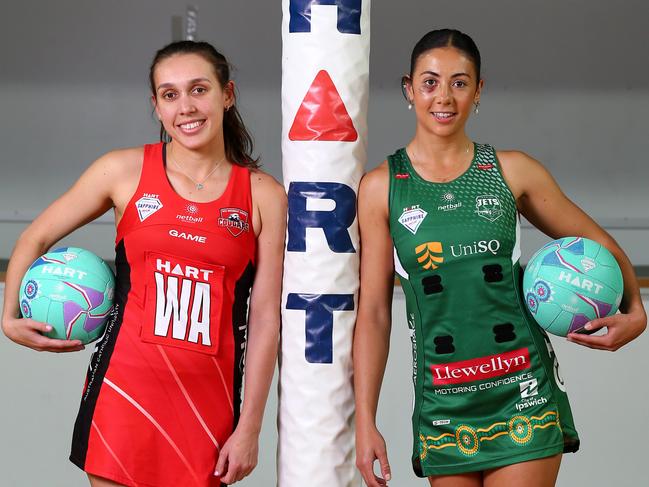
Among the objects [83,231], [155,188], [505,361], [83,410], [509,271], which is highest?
[155,188]

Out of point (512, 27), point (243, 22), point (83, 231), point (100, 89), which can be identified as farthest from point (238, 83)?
point (512, 27)

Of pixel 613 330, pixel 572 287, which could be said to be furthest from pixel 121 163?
pixel 613 330

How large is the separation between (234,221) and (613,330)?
0.98 m

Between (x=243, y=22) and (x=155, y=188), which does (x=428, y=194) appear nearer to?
(x=155, y=188)

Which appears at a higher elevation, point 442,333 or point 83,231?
point 442,333

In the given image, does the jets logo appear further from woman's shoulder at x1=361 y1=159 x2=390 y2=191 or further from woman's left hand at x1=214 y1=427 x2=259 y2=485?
woman's left hand at x1=214 y1=427 x2=259 y2=485

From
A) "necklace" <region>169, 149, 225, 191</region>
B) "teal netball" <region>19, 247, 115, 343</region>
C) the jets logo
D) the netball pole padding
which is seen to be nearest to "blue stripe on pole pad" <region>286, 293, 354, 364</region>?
the netball pole padding

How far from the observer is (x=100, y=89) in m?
6.06

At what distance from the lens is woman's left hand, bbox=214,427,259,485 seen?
7.59ft

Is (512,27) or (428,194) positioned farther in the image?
(512,27)

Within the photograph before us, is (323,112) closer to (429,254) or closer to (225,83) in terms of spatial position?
(225,83)

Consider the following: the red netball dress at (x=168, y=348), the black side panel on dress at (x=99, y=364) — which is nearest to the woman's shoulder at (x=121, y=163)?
the red netball dress at (x=168, y=348)

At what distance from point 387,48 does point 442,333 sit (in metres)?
3.93

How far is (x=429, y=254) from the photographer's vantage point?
233 centimetres
